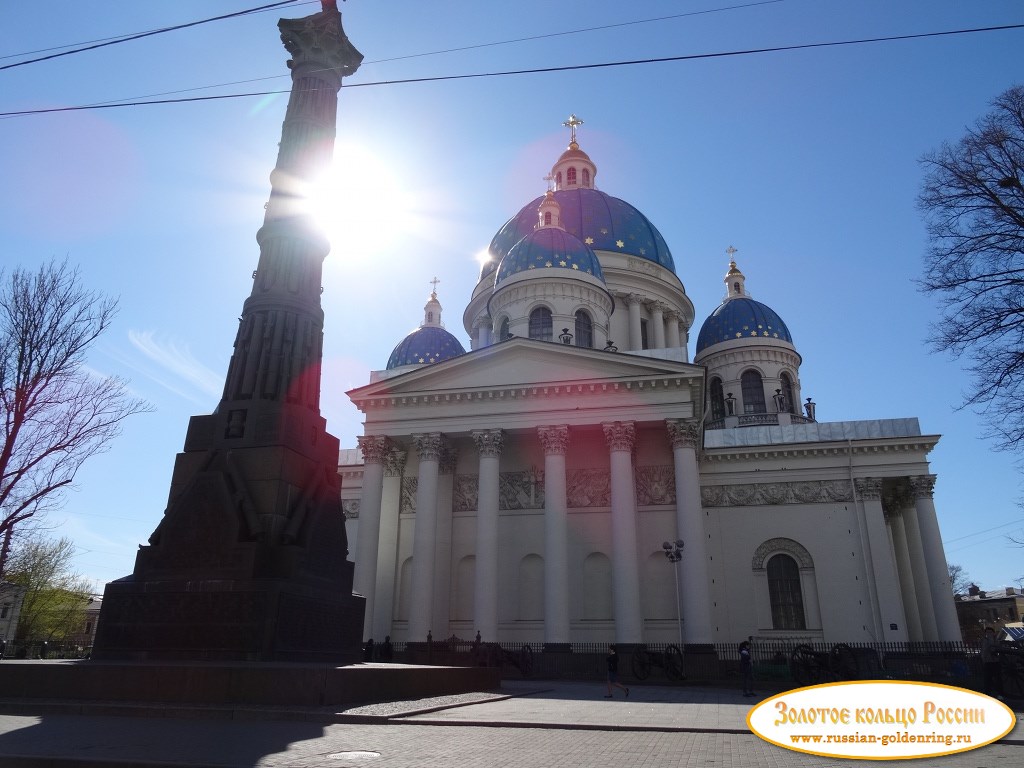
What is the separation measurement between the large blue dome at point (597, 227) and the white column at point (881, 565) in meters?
19.5

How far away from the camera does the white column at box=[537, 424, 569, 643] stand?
965 inches

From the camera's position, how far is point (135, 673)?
8.12 meters

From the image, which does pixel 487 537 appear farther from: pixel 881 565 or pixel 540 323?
pixel 881 565

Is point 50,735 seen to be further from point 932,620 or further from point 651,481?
point 932,620

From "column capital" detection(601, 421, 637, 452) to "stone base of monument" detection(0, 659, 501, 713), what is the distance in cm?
1868

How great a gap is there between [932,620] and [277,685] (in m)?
30.8

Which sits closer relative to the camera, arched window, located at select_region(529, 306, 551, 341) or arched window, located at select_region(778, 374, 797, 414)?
arched window, located at select_region(529, 306, 551, 341)

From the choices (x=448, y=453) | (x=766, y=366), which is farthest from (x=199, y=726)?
(x=766, y=366)

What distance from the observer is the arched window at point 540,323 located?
34.2 metres

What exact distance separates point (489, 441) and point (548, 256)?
39.6 feet

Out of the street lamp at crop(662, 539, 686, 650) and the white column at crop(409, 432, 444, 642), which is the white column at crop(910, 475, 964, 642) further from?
the white column at crop(409, 432, 444, 642)

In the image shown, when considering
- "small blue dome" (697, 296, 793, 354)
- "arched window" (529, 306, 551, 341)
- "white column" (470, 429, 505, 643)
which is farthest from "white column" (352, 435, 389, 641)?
"small blue dome" (697, 296, 793, 354)

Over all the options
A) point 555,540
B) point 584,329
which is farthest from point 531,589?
point 584,329

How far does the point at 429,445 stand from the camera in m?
28.3
